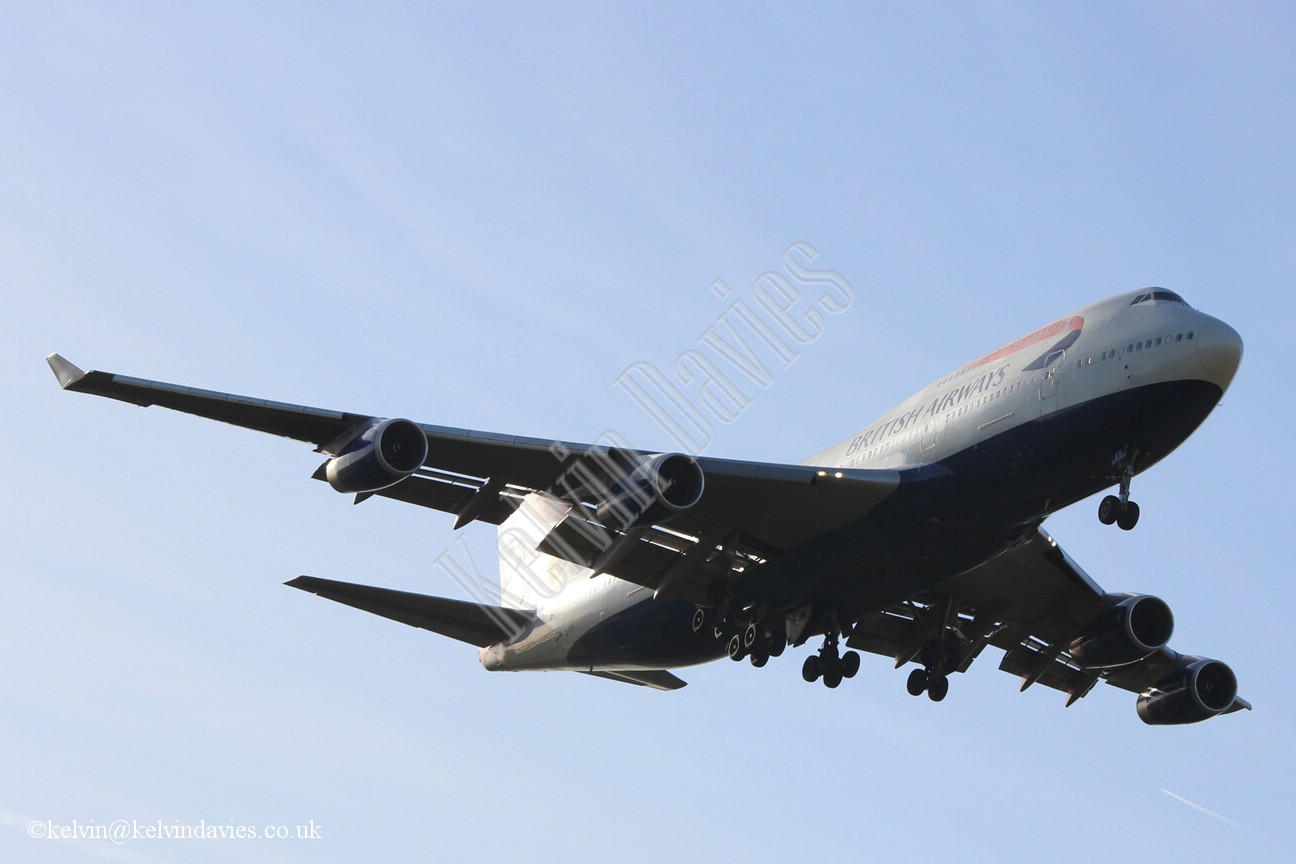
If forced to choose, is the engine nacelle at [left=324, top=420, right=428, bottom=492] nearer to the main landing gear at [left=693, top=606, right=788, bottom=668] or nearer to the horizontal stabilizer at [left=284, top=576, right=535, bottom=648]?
the horizontal stabilizer at [left=284, top=576, right=535, bottom=648]

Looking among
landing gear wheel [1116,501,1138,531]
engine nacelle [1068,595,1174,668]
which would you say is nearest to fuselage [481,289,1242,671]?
landing gear wheel [1116,501,1138,531]

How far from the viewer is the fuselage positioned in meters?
24.4

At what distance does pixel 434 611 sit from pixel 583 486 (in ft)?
26.9

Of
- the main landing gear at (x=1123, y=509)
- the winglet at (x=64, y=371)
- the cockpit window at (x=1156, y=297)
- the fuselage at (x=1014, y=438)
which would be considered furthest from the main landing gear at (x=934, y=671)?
the winglet at (x=64, y=371)

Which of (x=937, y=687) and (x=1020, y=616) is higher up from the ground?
(x=1020, y=616)

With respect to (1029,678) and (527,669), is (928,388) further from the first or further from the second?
(527,669)

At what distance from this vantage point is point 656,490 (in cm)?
2572

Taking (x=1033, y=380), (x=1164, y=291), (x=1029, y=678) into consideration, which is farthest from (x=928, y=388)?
(x=1029, y=678)

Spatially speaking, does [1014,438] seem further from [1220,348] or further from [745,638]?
[745,638]

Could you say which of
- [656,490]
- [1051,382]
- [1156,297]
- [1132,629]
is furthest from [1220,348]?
[1132,629]

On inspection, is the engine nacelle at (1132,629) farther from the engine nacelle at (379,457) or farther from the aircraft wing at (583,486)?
the engine nacelle at (379,457)

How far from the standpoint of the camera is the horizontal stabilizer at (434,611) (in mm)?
31453

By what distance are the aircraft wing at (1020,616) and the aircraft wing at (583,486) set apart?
4.30m

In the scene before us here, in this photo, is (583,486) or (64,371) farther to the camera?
(583,486)
